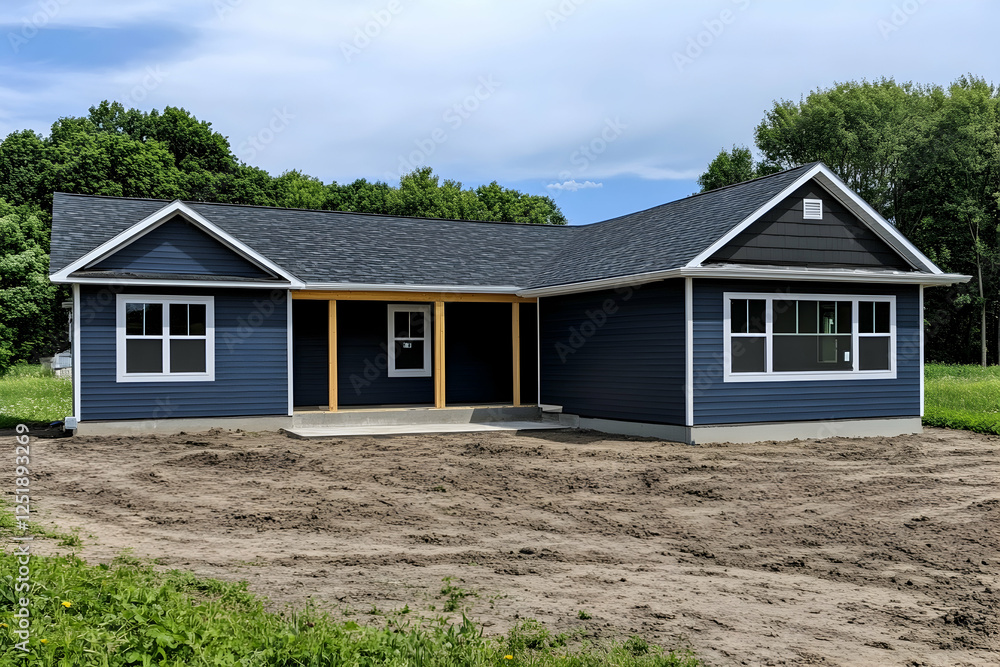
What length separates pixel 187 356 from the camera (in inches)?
646

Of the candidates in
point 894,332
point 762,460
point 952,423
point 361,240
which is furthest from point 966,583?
point 361,240

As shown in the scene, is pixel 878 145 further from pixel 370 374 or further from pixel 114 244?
pixel 114 244

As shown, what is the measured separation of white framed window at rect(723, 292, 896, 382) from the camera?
1577 cm

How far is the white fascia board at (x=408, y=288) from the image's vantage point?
1756cm

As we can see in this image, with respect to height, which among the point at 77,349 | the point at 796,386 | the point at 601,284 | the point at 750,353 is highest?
the point at 601,284

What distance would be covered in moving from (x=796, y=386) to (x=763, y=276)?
7.14 ft

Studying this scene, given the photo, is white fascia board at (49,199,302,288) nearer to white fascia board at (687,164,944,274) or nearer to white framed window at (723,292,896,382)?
white fascia board at (687,164,944,274)

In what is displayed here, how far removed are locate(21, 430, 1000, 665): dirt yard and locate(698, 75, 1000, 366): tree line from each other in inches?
1234

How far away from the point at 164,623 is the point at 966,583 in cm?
569

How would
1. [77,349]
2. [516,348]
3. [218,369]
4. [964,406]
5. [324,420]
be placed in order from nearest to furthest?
1. [77,349]
2. [218,369]
3. [324,420]
4. [516,348]
5. [964,406]

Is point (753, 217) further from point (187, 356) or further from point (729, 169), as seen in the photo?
point (729, 169)

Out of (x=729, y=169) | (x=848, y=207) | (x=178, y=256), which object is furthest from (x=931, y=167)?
(x=178, y=256)

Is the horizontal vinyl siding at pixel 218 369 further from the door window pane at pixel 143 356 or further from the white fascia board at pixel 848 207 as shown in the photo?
the white fascia board at pixel 848 207

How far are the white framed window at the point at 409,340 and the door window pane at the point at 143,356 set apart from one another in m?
5.57
